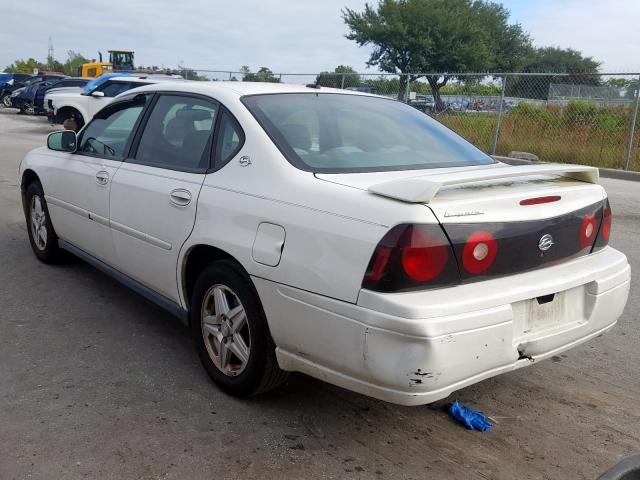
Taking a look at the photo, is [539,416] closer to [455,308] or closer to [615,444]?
[615,444]

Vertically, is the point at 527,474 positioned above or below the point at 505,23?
below

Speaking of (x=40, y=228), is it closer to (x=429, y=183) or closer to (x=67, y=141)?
(x=67, y=141)

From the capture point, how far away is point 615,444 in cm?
300

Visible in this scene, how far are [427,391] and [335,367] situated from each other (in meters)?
0.39

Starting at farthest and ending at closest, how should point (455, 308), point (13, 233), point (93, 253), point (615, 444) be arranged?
point (13, 233) → point (93, 253) → point (615, 444) → point (455, 308)

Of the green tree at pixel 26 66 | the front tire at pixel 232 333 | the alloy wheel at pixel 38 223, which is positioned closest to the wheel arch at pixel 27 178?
the alloy wheel at pixel 38 223

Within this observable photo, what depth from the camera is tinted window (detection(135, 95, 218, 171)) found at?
360cm

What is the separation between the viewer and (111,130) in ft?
15.0

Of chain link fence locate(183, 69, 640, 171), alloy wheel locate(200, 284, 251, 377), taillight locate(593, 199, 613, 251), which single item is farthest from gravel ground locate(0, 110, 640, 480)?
chain link fence locate(183, 69, 640, 171)

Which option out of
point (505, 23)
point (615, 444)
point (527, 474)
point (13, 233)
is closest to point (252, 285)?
point (527, 474)

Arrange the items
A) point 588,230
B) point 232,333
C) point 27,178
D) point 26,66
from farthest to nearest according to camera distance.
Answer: point 26,66, point 27,178, point 232,333, point 588,230

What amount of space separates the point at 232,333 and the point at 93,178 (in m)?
1.81

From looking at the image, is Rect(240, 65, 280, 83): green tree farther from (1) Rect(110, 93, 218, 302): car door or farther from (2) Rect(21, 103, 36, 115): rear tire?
(1) Rect(110, 93, 218, 302): car door

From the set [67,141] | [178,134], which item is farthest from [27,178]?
[178,134]
